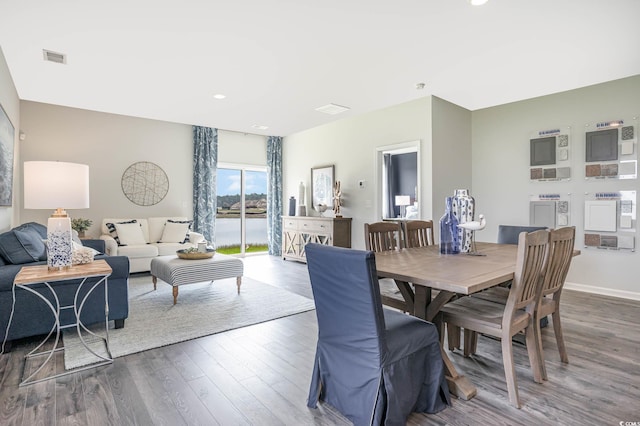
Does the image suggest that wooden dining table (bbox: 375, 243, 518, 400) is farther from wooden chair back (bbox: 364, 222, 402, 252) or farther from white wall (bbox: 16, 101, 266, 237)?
white wall (bbox: 16, 101, 266, 237)

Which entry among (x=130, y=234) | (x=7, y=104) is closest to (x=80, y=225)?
(x=130, y=234)

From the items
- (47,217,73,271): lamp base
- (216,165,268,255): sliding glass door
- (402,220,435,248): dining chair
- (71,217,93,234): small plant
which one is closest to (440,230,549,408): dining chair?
(402,220,435,248): dining chair

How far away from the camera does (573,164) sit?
4590 mm

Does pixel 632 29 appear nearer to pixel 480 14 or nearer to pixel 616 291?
pixel 480 14

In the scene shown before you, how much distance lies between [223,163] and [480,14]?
5557 mm

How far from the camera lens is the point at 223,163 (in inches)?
281

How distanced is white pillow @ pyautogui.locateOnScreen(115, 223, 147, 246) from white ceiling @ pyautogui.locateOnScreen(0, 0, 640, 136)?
1.89 meters

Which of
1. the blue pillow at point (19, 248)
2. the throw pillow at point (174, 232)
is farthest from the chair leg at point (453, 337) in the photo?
the throw pillow at point (174, 232)

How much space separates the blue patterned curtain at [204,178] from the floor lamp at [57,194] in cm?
412

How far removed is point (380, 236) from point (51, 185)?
8.25 feet

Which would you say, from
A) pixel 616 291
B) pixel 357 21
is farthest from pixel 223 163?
pixel 616 291

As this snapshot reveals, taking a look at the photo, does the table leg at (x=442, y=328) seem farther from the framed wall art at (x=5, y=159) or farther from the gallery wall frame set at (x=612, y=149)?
the framed wall art at (x=5, y=159)

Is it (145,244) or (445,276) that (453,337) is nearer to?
(445,276)

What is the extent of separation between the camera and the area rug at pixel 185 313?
279 cm
